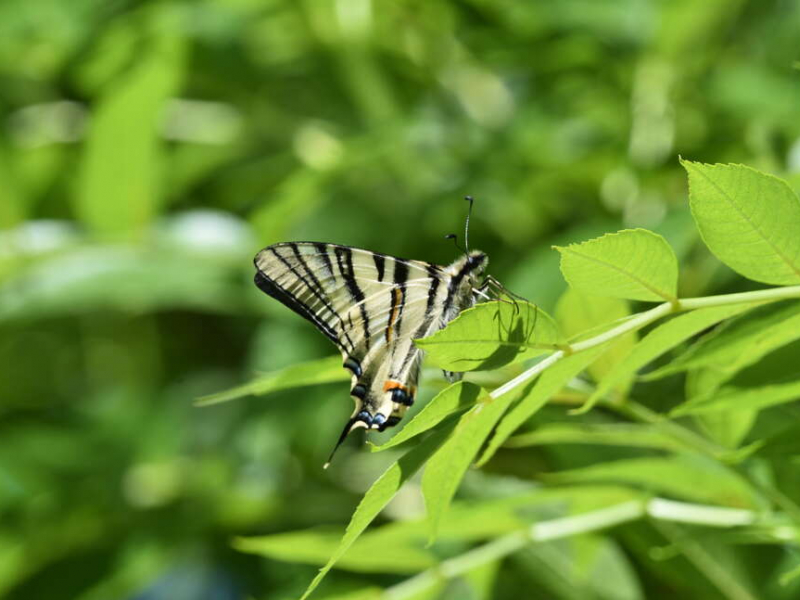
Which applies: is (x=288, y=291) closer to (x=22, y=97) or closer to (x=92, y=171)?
(x=92, y=171)

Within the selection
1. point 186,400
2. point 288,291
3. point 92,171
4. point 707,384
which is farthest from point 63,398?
point 707,384

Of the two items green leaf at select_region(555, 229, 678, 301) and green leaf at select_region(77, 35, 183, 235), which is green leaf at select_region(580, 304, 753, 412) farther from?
green leaf at select_region(77, 35, 183, 235)

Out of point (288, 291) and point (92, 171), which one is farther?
point (92, 171)

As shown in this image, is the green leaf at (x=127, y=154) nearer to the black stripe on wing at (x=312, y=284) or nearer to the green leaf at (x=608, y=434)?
the black stripe on wing at (x=312, y=284)

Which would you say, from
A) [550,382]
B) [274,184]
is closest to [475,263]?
[550,382]

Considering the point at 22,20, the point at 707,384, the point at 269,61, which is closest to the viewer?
the point at 707,384

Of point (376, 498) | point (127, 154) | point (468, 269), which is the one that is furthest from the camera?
point (127, 154)

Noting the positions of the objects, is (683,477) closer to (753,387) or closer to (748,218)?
(753,387)
